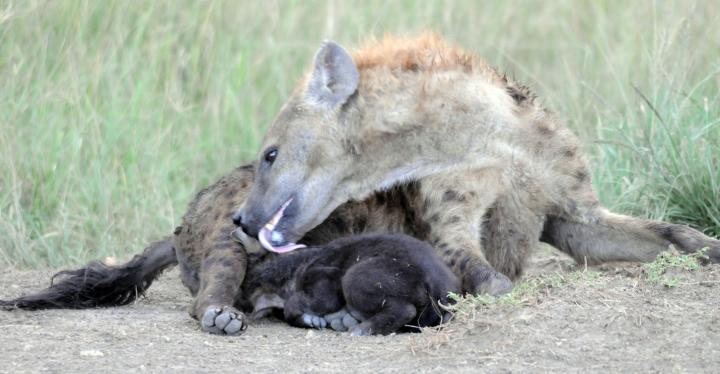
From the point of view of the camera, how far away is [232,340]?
4.04m

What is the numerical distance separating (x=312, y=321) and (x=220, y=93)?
331cm

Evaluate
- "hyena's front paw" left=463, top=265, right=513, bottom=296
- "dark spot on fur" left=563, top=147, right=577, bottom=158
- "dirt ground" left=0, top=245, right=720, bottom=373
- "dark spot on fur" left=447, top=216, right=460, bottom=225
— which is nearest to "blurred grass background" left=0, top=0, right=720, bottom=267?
"dark spot on fur" left=563, top=147, right=577, bottom=158

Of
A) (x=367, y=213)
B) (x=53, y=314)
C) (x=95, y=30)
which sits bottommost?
(x=53, y=314)

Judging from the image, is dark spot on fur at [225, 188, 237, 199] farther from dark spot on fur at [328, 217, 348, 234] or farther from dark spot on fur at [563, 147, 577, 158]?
dark spot on fur at [563, 147, 577, 158]

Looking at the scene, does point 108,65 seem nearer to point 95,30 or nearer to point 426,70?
point 95,30

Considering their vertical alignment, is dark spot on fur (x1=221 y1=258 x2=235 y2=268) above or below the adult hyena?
below

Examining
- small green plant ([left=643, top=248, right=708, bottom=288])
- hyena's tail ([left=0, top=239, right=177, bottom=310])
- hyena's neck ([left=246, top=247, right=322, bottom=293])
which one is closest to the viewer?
small green plant ([left=643, top=248, right=708, bottom=288])

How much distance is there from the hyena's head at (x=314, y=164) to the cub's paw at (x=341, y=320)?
0.47 m

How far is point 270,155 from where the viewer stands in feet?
15.6

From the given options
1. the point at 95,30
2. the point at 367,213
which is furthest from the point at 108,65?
the point at 367,213

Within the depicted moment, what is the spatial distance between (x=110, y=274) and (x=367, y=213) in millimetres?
1066

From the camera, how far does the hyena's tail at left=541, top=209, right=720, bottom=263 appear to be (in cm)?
480

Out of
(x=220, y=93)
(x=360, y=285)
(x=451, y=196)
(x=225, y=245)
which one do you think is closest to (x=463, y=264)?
(x=451, y=196)

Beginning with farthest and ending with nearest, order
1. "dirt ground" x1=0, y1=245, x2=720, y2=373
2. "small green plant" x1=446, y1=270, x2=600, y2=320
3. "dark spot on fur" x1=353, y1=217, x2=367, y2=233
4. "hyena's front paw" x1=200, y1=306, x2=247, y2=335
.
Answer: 1. "dark spot on fur" x1=353, y1=217, x2=367, y2=233
2. "hyena's front paw" x1=200, y1=306, x2=247, y2=335
3. "small green plant" x1=446, y1=270, x2=600, y2=320
4. "dirt ground" x1=0, y1=245, x2=720, y2=373
